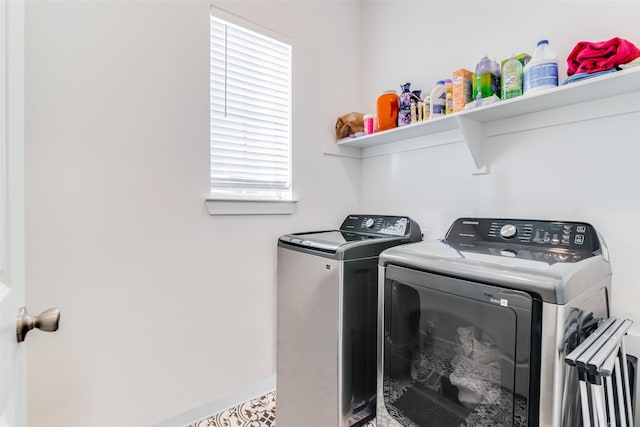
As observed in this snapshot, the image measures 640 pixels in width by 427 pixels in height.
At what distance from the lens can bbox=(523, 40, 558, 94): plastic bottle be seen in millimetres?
1199

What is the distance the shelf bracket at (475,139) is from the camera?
1.51 metres

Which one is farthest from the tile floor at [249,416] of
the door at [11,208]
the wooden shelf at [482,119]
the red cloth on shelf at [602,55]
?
the red cloth on shelf at [602,55]

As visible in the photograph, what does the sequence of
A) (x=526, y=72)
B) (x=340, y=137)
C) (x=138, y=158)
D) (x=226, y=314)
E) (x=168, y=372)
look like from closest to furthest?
(x=526, y=72) < (x=138, y=158) < (x=168, y=372) < (x=226, y=314) < (x=340, y=137)

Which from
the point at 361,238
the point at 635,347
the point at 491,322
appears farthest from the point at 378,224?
the point at 635,347

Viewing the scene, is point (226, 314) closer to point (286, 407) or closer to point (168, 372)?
point (168, 372)

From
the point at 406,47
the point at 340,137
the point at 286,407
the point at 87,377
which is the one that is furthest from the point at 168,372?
the point at 406,47

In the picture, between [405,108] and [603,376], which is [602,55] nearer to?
[405,108]

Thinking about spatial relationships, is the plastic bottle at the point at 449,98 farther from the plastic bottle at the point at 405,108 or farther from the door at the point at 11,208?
the door at the point at 11,208

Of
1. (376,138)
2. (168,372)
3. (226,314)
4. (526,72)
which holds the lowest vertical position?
(168,372)

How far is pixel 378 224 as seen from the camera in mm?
1916

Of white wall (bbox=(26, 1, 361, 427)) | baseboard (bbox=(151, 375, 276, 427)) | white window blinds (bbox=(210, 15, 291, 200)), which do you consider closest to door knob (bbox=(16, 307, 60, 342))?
white wall (bbox=(26, 1, 361, 427))

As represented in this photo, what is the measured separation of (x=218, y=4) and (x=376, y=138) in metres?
1.15

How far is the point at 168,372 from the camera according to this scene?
5.15 feet

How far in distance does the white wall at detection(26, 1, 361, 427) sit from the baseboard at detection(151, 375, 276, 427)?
0.12 feet
